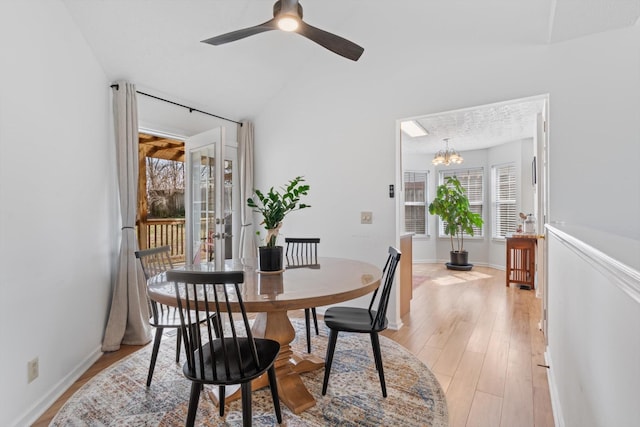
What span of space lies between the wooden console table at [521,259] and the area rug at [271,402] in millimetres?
3299

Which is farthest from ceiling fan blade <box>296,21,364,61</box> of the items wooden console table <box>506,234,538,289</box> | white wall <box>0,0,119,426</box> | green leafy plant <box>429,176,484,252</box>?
green leafy plant <box>429,176,484,252</box>

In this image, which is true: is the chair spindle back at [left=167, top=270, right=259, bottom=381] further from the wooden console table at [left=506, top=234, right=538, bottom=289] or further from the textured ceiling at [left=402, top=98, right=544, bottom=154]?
the wooden console table at [left=506, top=234, right=538, bottom=289]

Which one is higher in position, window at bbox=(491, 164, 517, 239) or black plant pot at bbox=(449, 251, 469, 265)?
window at bbox=(491, 164, 517, 239)

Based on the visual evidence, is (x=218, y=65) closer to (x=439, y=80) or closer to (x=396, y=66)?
(x=396, y=66)

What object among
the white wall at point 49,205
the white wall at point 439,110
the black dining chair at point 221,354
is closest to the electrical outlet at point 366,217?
the white wall at point 439,110

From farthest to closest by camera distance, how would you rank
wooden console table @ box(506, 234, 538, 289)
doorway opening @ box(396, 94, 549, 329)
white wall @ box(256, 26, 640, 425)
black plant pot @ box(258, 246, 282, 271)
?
wooden console table @ box(506, 234, 538, 289), doorway opening @ box(396, 94, 549, 329), white wall @ box(256, 26, 640, 425), black plant pot @ box(258, 246, 282, 271)

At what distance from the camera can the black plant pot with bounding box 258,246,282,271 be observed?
7.26ft

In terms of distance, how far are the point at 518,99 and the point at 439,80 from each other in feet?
2.30

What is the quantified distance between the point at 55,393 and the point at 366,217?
2.83 metres

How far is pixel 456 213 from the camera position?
643 cm

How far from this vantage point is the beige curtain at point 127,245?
2.86 m

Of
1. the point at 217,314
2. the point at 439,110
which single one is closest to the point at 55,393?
the point at 217,314

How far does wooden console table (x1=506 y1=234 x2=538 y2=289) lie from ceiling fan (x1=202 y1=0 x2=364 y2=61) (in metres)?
4.12

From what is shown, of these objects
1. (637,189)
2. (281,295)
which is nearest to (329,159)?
(281,295)
